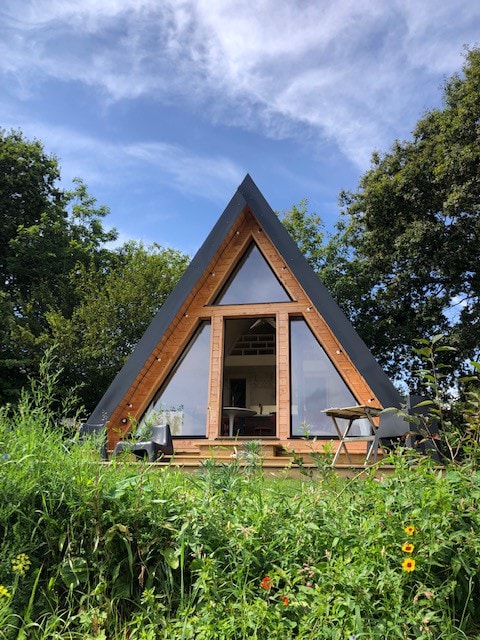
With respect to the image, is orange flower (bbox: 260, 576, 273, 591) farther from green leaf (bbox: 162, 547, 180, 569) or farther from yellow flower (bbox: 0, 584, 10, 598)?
yellow flower (bbox: 0, 584, 10, 598)

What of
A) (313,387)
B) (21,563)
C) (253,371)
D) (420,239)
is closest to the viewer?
(21,563)

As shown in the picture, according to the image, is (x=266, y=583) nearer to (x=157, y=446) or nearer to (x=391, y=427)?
(x=157, y=446)

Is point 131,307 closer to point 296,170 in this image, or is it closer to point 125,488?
point 296,170

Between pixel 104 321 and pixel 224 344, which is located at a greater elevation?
pixel 104 321

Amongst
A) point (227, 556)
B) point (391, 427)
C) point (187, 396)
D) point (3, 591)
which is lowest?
point (3, 591)

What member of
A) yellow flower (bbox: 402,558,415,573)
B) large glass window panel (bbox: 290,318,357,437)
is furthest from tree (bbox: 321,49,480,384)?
yellow flower (bbox: 402,558,415,573)

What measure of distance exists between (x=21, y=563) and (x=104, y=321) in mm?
15056

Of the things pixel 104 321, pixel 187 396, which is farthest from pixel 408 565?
pixel 104 321

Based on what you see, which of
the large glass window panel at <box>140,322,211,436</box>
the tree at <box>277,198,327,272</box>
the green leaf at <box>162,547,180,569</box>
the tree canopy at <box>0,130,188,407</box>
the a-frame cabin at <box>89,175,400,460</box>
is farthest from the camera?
the tree at <box>277,198,327,272</box>

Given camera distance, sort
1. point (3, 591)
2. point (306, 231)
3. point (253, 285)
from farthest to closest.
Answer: point (306, 231) → point (253, 285) → point (3, 591)

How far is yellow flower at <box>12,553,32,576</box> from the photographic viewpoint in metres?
1.88

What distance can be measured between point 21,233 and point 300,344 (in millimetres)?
15656

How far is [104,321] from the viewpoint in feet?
54.1

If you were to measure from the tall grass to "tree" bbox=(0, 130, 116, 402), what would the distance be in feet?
47.9
